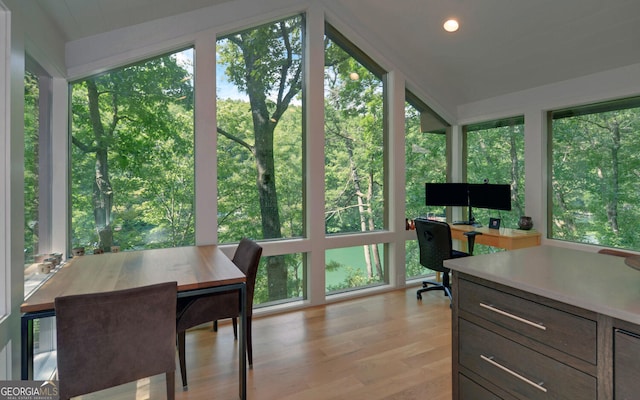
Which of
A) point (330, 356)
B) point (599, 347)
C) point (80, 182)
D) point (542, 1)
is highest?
point (542, 1)

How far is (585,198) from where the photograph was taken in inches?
136

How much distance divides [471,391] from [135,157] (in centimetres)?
300

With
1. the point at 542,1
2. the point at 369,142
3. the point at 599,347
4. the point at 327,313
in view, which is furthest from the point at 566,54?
the point at 327,313

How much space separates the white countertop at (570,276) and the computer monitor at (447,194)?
7.82 feet

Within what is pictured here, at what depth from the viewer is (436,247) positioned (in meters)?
3.53

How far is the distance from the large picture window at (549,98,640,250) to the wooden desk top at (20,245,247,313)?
3.63m

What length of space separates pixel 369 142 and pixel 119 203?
2758 mm

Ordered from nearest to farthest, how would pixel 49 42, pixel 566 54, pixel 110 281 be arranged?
pixel 110 281 < pixel 49 42 < pixel 566 54

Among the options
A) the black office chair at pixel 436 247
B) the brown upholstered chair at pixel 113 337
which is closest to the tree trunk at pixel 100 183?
the brown upholstered chair at pixel 113 337

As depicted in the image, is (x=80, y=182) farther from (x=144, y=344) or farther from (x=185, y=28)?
(x=144, y=344)

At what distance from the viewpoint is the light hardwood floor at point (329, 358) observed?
209 centimetres

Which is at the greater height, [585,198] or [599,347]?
[585,198]

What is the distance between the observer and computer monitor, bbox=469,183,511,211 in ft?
12.5

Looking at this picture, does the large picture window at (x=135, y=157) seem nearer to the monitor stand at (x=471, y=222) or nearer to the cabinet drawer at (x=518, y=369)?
the cabinet drawer at (x=518, y=369)
